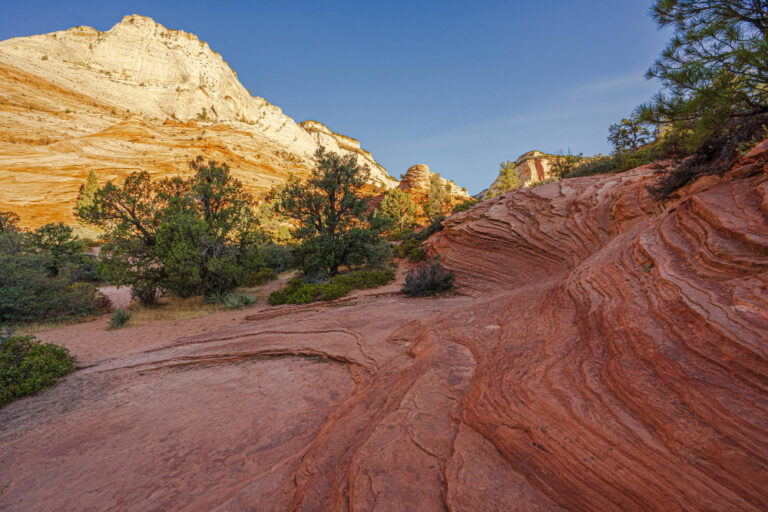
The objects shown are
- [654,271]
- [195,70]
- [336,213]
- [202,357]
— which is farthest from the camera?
[195,70]

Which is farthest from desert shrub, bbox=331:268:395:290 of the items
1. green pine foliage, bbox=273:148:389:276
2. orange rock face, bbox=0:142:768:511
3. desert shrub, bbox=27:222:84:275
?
desert shrub, bbox=27:222:84:275

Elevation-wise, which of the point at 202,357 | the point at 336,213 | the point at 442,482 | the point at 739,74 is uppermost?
the point at 739,74

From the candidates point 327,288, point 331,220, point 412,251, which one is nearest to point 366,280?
point 327,288

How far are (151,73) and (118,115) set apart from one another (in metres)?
23.0

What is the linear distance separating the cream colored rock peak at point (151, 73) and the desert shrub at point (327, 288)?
52782 mm

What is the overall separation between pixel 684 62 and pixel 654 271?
217 inches

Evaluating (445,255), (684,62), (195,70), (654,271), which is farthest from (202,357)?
(195,70)

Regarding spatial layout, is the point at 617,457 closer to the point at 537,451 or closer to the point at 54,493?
the point at 537,451

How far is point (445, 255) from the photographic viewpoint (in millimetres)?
14000

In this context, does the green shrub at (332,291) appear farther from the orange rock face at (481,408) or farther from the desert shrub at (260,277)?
the desert shrub at (260,277)

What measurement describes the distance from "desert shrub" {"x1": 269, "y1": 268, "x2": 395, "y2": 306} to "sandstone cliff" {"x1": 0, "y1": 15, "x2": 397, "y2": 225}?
3704 cm

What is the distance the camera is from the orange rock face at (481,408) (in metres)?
1.91

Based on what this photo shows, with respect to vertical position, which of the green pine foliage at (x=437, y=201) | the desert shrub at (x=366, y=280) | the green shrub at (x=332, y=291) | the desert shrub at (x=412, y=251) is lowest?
the green shrub at (x=332, y=291)

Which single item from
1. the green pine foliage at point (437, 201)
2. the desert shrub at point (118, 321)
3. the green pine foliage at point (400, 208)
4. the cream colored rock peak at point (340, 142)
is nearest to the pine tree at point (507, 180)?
the green pine foliage at point (437, 201)
